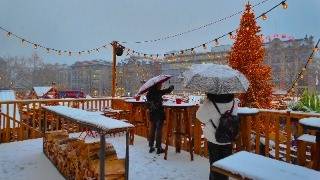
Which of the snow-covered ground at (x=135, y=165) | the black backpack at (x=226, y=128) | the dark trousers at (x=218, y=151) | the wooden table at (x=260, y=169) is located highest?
the black backpack at (x=226, y=128)

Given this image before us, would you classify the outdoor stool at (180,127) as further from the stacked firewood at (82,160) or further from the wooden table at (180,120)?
the stacked firewood at (82,160)

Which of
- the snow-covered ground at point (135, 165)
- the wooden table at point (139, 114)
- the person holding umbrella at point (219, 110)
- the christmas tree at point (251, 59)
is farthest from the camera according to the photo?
the christmas tree at point (251, 59)

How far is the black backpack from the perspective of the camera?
4.92 m

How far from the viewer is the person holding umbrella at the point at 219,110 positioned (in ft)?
16.2

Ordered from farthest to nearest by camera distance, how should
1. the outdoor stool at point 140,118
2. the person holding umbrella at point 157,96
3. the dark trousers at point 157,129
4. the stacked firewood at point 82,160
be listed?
1. the outdoor stool at point 140,118
2. the dark trousers at point 157,129
3. the person holding umbrella at point 157,96
4. the stacked firewood at point 82,160

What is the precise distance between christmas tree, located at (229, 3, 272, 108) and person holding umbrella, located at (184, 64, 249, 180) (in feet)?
39.6

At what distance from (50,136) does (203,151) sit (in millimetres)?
3506

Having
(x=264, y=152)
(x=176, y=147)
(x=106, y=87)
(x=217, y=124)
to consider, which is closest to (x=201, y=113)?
(x=217, y=124)

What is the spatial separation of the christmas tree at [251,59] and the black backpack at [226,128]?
12.2 meters

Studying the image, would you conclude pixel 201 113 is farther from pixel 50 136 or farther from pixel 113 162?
pixel 50 136

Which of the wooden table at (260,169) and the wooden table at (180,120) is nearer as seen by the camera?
the wooden table at (260,169)

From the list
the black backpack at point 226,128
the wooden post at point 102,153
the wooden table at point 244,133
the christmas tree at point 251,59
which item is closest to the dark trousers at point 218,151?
the black backpack at point 226,128

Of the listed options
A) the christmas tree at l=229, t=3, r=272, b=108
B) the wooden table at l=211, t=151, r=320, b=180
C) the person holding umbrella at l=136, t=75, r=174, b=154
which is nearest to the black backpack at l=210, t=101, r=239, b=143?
the wooden table at l=211, t=151, r=320, b=180

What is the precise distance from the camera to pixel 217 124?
5000mm
